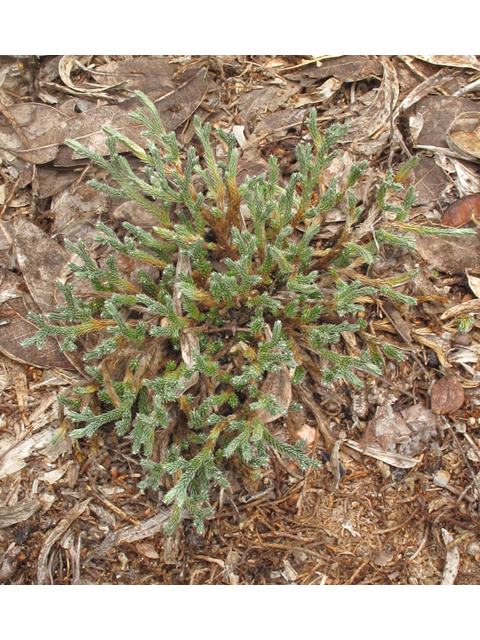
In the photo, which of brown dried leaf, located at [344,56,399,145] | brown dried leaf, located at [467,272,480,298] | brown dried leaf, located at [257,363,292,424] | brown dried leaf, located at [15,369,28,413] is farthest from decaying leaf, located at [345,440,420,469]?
brown dried leaf, located at [15,369,28,413]

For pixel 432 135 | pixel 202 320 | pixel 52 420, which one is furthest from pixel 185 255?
pixel 432 135

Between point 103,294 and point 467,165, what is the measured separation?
2.39 meters

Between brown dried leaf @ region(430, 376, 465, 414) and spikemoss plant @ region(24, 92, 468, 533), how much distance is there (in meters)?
0.41

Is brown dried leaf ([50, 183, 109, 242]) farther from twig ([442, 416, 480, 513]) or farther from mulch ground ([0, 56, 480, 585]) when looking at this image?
twig ([442, 416, 480, 513])

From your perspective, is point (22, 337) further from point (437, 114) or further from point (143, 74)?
point (437, 114)

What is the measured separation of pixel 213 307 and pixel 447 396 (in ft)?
4.86

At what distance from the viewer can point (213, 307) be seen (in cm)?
262

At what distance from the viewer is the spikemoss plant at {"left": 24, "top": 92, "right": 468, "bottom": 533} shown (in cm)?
236

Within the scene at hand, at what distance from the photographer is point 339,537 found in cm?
271

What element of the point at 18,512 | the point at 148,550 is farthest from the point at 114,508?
the point at 18,512

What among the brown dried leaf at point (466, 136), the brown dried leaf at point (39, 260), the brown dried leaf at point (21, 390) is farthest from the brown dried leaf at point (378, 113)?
the brown dried leaf at point (21, 390)

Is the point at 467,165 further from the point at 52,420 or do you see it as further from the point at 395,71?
the point at 52,420

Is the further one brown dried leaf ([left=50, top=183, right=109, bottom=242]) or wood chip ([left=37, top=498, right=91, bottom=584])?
brown dried leaf ([left=50, top=183, right=109, bottom=242])

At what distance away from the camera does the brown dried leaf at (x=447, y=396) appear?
2.82m
